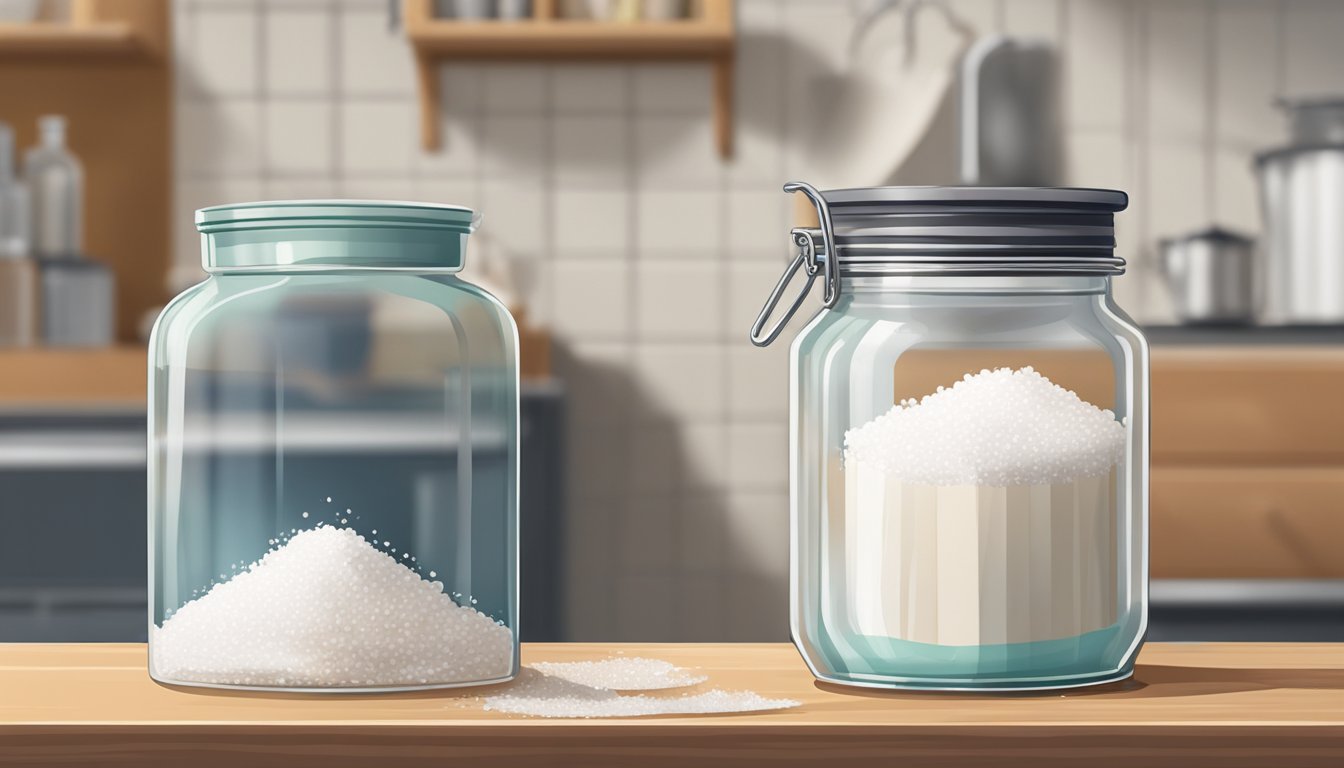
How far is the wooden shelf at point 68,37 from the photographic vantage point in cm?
243

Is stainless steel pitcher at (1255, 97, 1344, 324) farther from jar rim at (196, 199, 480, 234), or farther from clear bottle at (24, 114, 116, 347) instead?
jar rim at (196, 199, 480, 234)

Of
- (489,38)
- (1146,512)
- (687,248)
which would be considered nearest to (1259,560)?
(687,248)

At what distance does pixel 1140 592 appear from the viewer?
501 millimetres

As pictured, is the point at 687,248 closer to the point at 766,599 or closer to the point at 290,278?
the point at 766,599

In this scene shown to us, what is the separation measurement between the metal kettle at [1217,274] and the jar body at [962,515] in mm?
2105

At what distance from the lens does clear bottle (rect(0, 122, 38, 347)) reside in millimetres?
2402

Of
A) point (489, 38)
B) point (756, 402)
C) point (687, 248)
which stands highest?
point (489, 38)

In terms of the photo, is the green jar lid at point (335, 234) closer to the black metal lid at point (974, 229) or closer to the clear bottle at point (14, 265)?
the black metal lid at point (974, 229)

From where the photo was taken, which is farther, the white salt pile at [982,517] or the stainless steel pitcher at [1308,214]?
the stainless steel pitcher at [1308,214]

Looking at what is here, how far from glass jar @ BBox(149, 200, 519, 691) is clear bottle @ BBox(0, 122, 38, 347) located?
2.06 meters

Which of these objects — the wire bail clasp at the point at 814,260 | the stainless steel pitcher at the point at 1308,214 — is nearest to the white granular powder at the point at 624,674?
the wire bail clasp at the point at 814,260

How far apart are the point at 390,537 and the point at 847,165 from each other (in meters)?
2.22

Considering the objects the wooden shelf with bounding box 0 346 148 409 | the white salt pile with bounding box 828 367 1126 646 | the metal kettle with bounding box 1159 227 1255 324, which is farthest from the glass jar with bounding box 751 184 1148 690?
the metal kettle with bounding box 1159 227 1255 324

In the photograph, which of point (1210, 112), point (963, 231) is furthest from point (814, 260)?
point (1210, 112)
